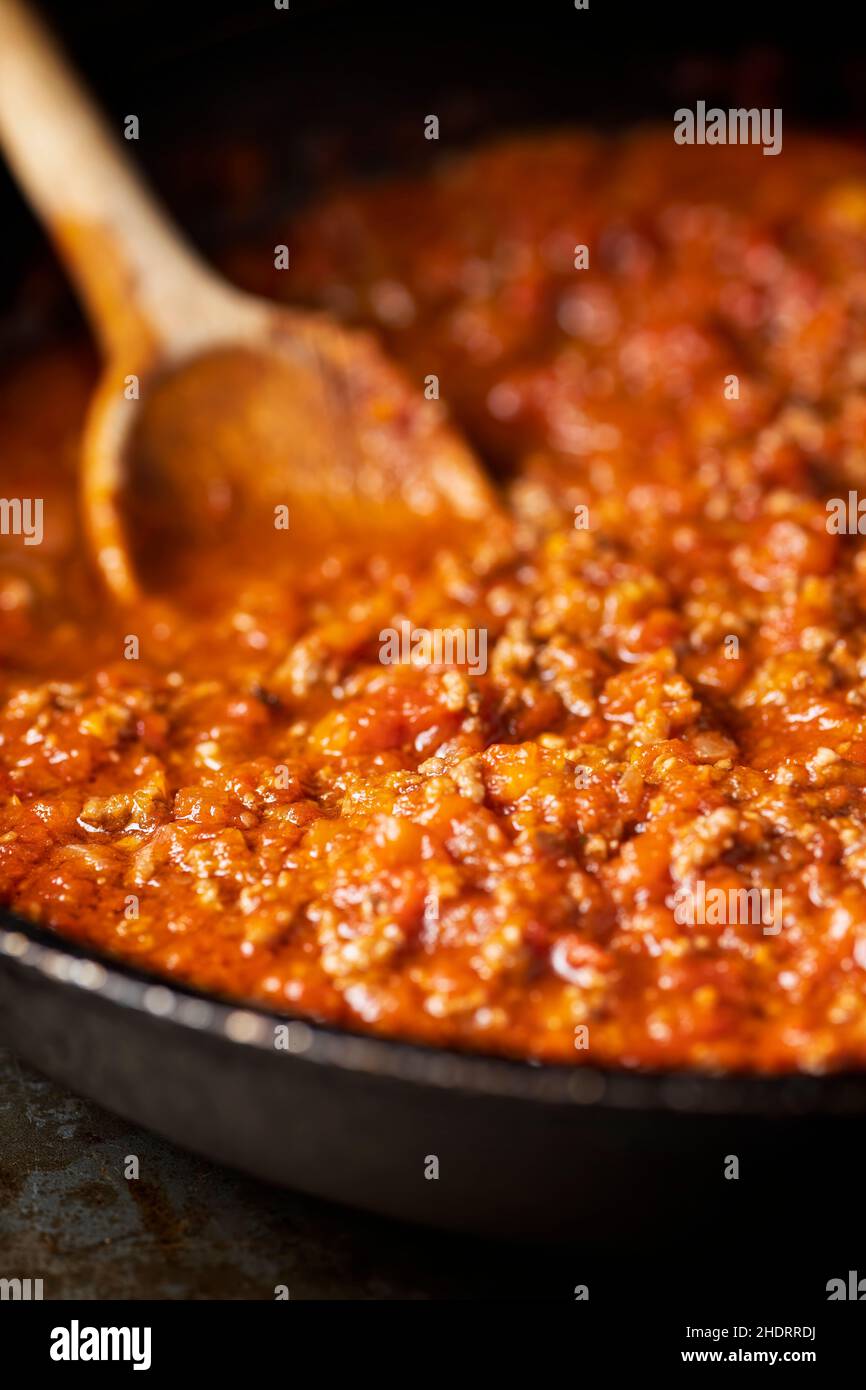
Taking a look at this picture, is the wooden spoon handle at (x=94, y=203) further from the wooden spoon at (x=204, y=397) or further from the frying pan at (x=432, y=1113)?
the frying pan at (x=432, y=1113)

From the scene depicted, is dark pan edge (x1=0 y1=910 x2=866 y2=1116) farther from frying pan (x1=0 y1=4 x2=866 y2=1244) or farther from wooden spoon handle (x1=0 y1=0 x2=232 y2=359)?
wooden spoon handle (x1=0 y1=0 x2=232 y2=359)

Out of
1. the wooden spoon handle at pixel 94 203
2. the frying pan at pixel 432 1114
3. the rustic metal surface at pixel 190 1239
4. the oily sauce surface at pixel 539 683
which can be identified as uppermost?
the wooden spoon handle at pixel 94 203

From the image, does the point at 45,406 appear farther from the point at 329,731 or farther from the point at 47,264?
the point at 329,731

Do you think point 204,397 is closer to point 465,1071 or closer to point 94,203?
point 94,203

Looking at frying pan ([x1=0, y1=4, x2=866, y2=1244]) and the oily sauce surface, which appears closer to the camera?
frying pan ([x1=0, y1=4, x2=866, y2=1244])

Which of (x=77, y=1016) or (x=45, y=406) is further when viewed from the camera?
(x=45, y=406)

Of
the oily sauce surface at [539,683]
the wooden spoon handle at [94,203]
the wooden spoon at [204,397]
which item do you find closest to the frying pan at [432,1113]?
the oily sauce surface at [539,683]

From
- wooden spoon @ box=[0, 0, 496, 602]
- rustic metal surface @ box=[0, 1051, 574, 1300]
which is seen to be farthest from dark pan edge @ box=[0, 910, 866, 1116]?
wooden spoon @ box=[0, 0, 496, 602]

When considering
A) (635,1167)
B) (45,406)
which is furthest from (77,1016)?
(45,406)
